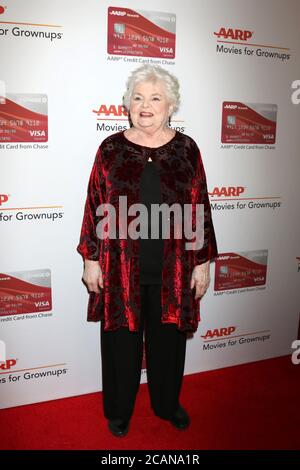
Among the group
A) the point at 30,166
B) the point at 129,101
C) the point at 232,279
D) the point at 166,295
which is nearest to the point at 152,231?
the point at 166,295

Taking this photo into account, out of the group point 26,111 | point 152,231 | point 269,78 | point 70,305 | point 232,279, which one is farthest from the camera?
point 232,279

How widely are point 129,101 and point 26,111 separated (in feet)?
1.66

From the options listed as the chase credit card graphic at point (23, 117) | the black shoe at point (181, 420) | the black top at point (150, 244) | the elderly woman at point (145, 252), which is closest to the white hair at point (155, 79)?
the elderly woman at point (145, 252)

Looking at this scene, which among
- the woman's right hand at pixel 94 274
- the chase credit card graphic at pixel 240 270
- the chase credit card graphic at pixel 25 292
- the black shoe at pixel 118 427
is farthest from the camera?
the chase credit card graphic at pixel 240 270

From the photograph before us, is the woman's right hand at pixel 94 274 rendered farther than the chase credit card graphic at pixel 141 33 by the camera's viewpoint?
No

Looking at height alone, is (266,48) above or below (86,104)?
above

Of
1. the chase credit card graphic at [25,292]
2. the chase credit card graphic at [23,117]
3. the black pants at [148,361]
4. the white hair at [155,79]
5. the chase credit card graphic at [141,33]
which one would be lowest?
the black pants at [148,361]

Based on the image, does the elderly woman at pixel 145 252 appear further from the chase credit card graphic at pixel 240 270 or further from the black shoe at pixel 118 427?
the chase credit card graphic at pixel 240 270

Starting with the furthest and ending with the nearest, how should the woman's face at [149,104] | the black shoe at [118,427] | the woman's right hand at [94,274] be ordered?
1. the black shoe at [118,427]
2. the woman's right hand at [94,274]
3. the woman's face at [149,104]

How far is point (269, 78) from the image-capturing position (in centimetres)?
253

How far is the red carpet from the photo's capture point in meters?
2.07

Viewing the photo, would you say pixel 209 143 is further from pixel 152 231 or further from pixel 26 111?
pixel 26 111

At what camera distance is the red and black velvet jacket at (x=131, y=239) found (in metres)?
1.86

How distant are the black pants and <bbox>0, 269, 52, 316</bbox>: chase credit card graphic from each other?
1.38ft
